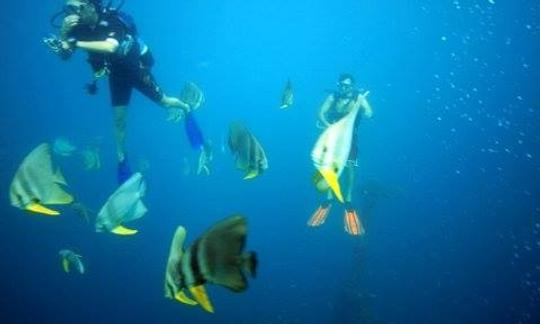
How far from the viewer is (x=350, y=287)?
565 inches

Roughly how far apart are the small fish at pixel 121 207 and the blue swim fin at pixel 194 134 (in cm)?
407

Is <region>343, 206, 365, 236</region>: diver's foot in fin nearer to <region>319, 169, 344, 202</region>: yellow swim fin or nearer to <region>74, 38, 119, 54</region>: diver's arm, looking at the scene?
<region>74, 38, 119, 54</region>: diver's arm

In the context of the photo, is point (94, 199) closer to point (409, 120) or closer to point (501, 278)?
point (501, 278)

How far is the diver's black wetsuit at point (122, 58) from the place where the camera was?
6.37 meters

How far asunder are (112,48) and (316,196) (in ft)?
86.1

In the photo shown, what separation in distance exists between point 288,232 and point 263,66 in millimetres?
140888

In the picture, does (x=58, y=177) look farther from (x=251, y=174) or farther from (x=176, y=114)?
(x=176, y=114)

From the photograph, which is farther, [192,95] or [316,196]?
[316,196]

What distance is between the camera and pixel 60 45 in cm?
582

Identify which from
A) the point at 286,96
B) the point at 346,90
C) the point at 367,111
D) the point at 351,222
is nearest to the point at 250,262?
the point at 286,96

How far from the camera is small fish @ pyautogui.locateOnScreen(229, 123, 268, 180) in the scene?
9.07ft

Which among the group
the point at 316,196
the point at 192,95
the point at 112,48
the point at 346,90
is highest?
the point at 346,90

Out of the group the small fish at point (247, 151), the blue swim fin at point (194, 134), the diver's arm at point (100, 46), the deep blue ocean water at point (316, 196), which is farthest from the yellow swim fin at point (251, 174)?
the blue swim fin at point (194, 134)

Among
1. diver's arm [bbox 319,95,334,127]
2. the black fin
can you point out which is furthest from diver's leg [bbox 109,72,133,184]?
the black fin
